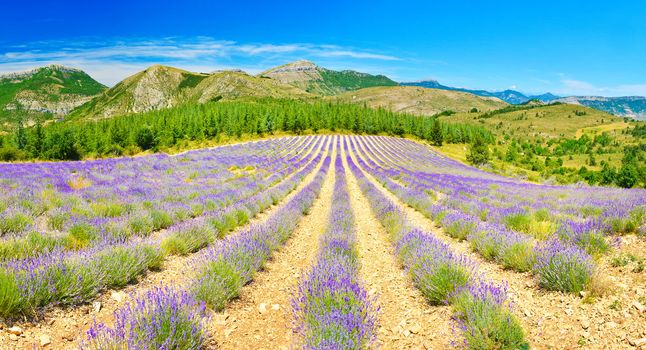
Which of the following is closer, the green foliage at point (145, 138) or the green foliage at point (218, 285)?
the green foliage at point (218, 285)

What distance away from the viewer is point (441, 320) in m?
4.12

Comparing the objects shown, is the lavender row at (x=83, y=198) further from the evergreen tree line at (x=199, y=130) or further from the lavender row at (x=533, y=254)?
the evergreen tree line at (x=199, y=130)

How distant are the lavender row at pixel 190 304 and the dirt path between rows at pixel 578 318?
149 inches

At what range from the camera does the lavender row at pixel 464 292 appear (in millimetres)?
3311

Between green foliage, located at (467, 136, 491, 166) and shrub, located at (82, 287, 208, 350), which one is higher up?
shrub, located at (82, 287, 208, 350)

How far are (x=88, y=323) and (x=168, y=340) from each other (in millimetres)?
1621

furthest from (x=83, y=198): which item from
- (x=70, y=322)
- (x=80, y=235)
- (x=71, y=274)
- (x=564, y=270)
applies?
(x=564, y=270)

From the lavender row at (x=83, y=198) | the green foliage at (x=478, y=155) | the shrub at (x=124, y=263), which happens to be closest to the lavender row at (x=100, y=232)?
the lavender row at (x=83, y=198)

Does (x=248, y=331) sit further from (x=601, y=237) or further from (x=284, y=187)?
(x=284, y=187)

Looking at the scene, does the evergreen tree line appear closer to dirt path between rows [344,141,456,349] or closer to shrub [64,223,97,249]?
shrub [64,223,97,249]

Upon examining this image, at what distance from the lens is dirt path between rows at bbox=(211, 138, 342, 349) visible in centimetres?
384

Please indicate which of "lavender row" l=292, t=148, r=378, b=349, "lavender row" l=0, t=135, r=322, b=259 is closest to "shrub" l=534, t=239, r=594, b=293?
"lavender row" l=292, t=148, r=378, b=349

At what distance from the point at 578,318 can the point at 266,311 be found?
4003mm

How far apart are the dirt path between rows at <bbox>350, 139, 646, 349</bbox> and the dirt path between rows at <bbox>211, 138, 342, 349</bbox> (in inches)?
118
